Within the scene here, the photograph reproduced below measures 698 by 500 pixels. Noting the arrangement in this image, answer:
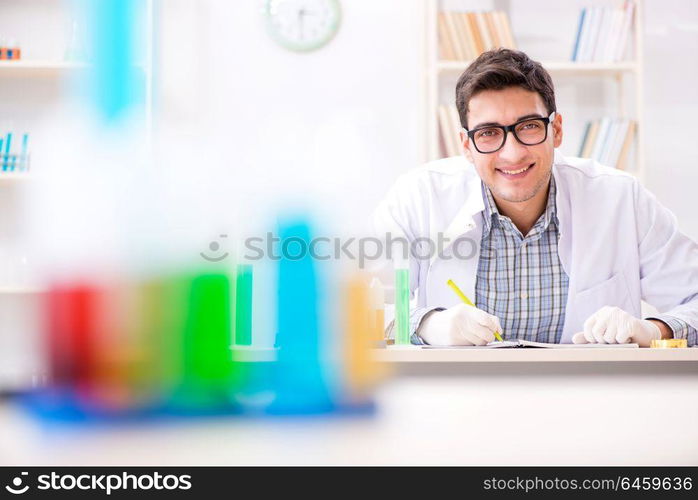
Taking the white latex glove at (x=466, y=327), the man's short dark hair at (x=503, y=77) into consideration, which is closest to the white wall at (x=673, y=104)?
the man's short dark hair at (x=503, y=77)

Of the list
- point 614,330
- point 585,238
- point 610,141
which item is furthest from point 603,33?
point 614,330

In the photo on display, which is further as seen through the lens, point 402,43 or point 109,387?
point 402,43

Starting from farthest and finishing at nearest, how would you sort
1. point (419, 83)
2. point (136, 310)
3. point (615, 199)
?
point (419, 83) → point (615, 199) → point (136, 310)

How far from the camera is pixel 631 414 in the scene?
379mm

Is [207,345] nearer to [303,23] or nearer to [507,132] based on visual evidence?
[507,132]

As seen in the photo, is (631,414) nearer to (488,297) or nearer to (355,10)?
(488,297)

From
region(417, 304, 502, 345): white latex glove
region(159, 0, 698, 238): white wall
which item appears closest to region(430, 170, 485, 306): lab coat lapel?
region(417, 304, 502, 345): white latex glove

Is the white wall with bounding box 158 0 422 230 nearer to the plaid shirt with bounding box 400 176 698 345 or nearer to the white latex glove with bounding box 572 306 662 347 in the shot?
the plaid shirt with bounding box 400 176 698 345

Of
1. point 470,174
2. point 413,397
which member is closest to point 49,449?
point 413,397

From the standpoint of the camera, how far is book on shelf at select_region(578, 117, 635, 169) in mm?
3018

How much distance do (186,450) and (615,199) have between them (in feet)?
5.90

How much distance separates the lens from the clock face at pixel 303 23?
3.30 metres

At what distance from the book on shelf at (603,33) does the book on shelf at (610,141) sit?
253mm

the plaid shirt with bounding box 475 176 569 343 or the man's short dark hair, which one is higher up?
the man's short dark hair
